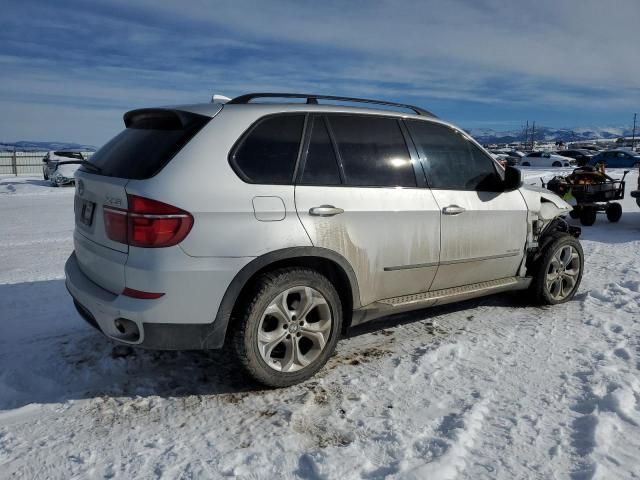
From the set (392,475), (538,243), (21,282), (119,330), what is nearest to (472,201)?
(538,243)

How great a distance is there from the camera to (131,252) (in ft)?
9.17

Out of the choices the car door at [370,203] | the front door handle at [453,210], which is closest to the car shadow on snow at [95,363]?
the car door at [370,203]

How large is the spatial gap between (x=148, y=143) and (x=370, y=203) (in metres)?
1.45

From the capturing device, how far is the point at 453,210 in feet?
12.6

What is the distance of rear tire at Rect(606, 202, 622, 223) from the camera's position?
10055 mm

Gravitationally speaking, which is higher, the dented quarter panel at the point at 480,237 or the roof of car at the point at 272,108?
the roof of car at the point at 272,108

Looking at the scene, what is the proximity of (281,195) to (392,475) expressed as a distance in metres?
1.62

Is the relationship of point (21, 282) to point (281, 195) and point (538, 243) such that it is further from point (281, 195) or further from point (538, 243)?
point (538, 243)

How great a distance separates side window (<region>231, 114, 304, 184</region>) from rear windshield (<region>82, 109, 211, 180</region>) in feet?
0.97

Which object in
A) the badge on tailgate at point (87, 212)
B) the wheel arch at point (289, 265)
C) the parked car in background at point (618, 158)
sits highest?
the parked car in background at point (618, 158)

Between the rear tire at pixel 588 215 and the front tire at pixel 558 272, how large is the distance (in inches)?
216

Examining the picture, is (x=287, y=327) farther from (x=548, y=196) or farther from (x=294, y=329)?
(x=548, y=196)

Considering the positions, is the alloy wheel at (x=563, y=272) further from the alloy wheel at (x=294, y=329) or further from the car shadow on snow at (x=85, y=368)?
the car shadow on snow at (x=85, y=368)

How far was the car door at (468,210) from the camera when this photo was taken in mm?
3848
